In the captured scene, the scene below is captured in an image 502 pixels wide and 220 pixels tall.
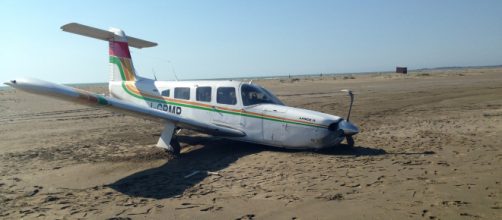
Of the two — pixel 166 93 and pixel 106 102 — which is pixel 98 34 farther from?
pixel 106 102

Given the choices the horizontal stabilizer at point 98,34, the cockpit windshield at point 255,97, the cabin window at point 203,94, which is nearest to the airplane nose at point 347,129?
the cockpit windshield at point 255,97

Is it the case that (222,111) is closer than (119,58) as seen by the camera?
Yes

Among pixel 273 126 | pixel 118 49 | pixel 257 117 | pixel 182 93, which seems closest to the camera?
pixel 273 126

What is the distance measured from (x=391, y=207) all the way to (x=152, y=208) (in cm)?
324

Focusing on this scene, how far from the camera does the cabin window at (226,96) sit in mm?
9625

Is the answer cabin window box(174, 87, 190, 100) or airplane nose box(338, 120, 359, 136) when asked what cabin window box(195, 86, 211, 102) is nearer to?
cabin window box(174, 87, 190, 100)

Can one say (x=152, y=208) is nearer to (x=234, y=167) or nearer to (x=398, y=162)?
(x=234, y=167)

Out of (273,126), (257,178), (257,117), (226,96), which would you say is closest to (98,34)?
(226,96)

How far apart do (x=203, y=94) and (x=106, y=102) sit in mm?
2924

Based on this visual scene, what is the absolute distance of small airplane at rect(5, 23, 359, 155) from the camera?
8.07 m

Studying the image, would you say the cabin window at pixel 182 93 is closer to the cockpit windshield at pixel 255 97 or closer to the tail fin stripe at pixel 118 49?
the cockpit windshield at pixel 255 97

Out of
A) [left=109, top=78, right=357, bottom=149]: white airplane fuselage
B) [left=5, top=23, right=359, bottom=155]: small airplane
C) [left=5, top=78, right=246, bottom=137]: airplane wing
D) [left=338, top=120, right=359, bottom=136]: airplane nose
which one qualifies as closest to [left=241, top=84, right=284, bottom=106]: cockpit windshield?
[left=5, top=23, right=359, bottom=155]: small airplane

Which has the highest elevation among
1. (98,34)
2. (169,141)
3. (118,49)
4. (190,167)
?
(98,34)

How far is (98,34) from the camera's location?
13.0 metres
